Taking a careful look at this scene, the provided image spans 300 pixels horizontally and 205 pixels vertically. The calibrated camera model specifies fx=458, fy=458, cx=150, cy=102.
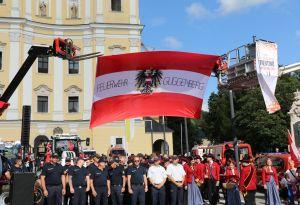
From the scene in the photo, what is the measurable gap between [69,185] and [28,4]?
34.4 metres

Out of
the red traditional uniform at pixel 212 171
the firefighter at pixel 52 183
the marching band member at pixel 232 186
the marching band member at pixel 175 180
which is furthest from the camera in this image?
the red traditional uniform at pixel 212 171

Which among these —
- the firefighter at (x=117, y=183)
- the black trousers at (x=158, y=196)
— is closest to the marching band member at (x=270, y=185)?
the black trousers at (x=158, y=196)

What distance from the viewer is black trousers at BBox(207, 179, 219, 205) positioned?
617 inches

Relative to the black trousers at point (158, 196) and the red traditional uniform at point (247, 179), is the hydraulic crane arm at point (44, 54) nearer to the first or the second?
the black trousers at point (158, 196)

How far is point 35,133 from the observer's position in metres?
43.6

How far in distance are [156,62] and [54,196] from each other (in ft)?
16.1

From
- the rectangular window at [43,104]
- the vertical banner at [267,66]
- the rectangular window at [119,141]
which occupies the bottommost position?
the rectangular window at [119,141]

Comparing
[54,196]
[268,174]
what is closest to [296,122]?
[268,174]

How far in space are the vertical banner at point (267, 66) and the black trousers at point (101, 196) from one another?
18.0 ft

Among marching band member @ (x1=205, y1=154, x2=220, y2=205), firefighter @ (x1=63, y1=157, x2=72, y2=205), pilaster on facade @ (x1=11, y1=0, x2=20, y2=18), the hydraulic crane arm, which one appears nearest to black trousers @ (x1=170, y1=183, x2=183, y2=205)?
marching band member @ (x1=205, y1=154, x2=220, y2=205)

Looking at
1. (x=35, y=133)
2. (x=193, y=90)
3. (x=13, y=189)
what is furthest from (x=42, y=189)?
(x=35, y=133)

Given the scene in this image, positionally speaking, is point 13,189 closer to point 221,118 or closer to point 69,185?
point 69,185

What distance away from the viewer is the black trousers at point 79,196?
43.8 ft

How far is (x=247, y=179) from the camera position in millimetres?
12719
